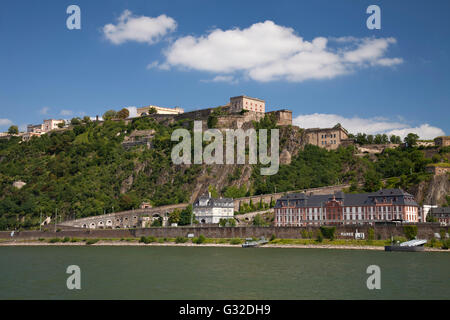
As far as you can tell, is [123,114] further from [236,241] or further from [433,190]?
[433,190]

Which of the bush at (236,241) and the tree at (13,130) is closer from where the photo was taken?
the bush at (236,241)

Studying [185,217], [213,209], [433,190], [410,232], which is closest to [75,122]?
[185,217]

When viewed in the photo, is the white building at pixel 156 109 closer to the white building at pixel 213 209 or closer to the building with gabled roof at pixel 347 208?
the white building at pixel 213 209

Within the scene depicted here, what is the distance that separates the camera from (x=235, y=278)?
35.6 meters

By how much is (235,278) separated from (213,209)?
5104 cm

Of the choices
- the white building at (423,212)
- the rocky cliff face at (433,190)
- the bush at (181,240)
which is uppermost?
the rocky cliff face at (433,190)

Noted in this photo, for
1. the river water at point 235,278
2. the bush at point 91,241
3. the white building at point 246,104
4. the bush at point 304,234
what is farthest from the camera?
the white building at point 246,104

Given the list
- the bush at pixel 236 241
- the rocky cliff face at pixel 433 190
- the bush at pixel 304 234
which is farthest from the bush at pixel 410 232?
the bush at pixel 236 241

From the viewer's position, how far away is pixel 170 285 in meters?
32.7

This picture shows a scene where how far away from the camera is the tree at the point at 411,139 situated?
96.6m

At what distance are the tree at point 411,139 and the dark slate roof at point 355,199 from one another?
26.6m

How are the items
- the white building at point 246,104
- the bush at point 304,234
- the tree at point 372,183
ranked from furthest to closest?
the white building at point 246,104
the tree at point 372,183
the bush at point 304,234

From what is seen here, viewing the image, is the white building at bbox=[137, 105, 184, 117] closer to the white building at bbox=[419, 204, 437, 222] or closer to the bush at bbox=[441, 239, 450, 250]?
the white building at bbox=[419, 204, 437, 222]
